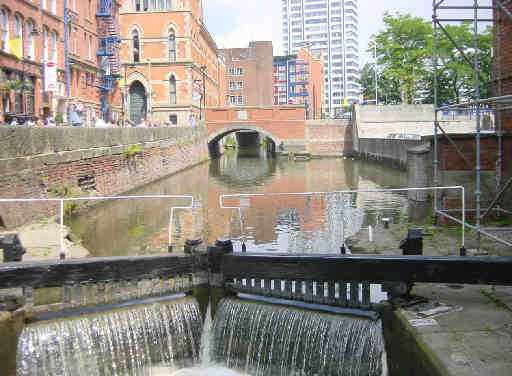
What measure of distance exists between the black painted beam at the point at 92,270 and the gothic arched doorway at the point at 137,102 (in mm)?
52213

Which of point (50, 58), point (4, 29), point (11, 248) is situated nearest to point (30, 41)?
point (50, 58)

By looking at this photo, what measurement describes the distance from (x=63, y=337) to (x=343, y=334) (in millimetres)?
3251

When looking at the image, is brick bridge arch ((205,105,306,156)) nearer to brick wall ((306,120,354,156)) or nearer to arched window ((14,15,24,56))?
brick wall ((306,120,354,156))

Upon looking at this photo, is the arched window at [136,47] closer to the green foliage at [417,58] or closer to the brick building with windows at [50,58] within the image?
the brick building with windows at [50,58]

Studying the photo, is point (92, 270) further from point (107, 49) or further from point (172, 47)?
point (172, 47)

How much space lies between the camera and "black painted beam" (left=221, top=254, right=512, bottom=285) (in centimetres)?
636

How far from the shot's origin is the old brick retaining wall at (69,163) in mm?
13531

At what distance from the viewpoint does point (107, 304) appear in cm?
692

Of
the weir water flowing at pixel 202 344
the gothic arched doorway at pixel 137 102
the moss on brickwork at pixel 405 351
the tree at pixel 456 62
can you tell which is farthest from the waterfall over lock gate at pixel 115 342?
the gothic arched doorway at pixel 137 102

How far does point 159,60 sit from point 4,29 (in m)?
29.4

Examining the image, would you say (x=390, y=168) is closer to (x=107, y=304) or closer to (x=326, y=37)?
(x=107, y=304)

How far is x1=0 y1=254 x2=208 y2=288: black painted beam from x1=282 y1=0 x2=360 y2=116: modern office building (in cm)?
18101

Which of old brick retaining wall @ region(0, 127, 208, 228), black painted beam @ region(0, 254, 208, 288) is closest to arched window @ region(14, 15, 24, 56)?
old brick retaining wall @ region(0, 127, 208, 228)

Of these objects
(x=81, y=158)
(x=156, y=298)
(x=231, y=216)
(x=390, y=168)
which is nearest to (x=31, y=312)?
(x=156, y=298)
